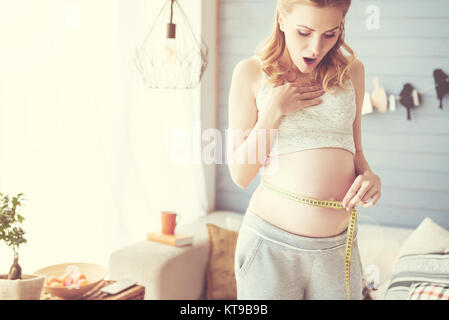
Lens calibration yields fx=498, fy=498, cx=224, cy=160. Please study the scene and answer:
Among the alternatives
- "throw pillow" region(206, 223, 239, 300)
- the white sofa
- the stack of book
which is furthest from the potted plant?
"throw pillow" region(206, 223, 239, 300)

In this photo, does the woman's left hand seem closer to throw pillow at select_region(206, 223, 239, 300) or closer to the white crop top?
the white crop top

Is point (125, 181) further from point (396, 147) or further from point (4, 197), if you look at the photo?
point (396, 147)

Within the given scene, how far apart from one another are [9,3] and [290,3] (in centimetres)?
159

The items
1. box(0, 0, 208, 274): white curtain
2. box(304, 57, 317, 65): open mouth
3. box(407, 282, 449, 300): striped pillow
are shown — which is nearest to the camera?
box(304, 57, 317, 65): open mouth

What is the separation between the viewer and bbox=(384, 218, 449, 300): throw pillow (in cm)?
222

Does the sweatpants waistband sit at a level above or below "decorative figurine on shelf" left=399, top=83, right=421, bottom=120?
below

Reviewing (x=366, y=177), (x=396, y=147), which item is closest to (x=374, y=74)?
(x=396, y=147)

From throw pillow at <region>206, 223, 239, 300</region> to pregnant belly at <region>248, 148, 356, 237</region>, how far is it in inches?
64.2

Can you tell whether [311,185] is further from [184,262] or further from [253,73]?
[184,262]

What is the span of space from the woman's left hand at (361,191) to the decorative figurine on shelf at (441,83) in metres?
0.49

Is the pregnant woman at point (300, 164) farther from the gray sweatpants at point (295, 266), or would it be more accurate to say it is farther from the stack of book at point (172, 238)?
the stack of book at point (172, 238)

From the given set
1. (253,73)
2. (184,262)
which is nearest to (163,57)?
(184,262)

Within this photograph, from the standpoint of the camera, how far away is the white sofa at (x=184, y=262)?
2.52m

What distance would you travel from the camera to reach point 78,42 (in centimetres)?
260
